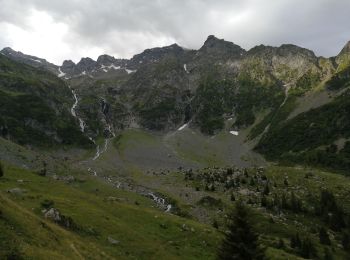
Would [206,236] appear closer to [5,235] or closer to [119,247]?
[119,247]

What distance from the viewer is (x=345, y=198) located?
5335 inches

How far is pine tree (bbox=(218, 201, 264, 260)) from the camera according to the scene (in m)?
38.7

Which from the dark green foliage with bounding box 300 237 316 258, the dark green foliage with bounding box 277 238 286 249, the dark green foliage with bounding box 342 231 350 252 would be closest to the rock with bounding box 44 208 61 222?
the dark green foliage with bounding box 277 238 286 249

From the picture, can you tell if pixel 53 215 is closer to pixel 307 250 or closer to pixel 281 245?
pixel 281 245


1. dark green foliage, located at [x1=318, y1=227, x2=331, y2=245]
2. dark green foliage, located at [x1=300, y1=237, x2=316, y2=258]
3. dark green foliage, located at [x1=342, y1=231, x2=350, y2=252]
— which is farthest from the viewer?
dark green foliage, located at [x1=318, y1=227, x2=331, y2=245]

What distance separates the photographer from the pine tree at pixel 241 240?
3872cm

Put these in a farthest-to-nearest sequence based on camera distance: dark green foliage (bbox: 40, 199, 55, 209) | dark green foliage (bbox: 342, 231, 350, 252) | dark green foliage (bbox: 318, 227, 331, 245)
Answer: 1. dark green foliage (bbox: 318, 227, 331, 245)
2. dark green foliage (bbox: 342, 231, 350, 252)
3. dark green foliage (bbox: 40, 199, 55, 209)

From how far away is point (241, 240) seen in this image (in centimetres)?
3941

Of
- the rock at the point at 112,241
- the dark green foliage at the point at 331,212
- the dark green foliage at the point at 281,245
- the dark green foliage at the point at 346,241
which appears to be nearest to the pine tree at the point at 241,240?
the rock at the point at 112,241

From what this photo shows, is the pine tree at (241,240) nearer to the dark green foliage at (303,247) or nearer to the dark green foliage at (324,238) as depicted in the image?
the dark green foliage at (303,247)

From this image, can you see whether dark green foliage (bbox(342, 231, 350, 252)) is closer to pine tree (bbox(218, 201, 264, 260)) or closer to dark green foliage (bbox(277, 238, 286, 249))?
dark green foliage (bbox(277, 238, 286, 249))

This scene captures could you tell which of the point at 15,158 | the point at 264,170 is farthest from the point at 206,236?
the point at 264,170

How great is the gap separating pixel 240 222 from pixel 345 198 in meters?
108

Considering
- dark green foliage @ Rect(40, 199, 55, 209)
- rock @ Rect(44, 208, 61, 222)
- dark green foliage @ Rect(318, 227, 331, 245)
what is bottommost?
dark green foliage @ Rect(318, 227, 331, 245)
